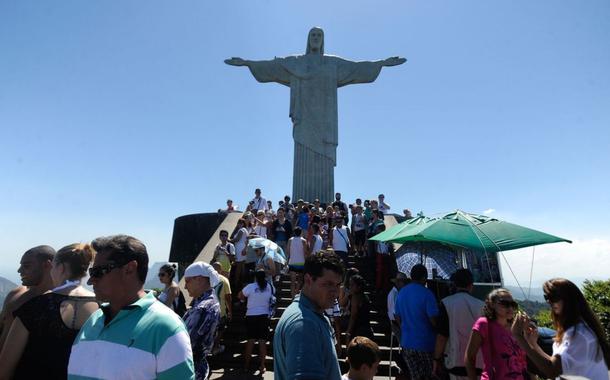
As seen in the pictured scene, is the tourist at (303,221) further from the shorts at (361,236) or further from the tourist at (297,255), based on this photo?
the tourist at (297,255)

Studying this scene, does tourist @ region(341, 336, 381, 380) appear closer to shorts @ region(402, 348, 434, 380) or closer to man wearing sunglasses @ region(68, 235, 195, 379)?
man wearing sunglasses @ region(68, 235, 195, 379)

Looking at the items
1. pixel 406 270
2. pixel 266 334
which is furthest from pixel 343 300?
pixel 406 270

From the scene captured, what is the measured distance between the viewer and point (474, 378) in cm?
324

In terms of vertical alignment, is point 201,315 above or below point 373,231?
below

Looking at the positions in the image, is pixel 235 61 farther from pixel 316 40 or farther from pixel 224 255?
pixel 224 255

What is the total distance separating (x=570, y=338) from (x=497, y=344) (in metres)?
0.60

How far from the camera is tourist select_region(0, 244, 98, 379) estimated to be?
226 cm

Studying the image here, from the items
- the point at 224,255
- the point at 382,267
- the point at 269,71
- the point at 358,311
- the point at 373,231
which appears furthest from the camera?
the point at 269,71

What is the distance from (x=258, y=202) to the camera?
40.3 feet

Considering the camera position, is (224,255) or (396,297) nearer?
(396,297)

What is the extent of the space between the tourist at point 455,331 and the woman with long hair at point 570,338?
0.79m

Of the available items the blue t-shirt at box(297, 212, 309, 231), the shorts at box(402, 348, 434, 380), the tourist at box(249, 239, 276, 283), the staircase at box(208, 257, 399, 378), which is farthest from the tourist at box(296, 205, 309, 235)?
the shorts at box(402, 348, 434, 380)

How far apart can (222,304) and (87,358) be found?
3890 mm

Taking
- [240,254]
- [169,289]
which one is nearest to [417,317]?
[169,289]
